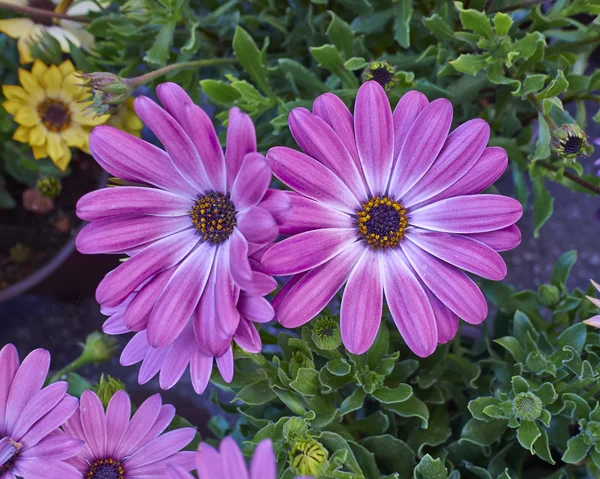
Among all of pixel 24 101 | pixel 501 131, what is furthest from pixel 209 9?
pixel 501 131

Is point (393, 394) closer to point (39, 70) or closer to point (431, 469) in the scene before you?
point (431, 469)

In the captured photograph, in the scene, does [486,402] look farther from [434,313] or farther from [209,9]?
[209,9]

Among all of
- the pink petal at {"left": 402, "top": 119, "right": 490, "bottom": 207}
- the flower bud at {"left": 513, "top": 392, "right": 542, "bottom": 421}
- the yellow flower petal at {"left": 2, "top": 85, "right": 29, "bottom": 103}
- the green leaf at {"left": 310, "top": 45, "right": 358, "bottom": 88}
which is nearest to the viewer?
the pink petal at {"left": 402, "top": 119, "right": 490, "bottom": 207}

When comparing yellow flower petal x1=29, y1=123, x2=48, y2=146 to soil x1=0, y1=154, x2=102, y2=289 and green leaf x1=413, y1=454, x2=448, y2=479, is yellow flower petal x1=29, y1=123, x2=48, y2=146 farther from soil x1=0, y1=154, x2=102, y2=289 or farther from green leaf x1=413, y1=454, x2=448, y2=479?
green leaf x1=413, y1=454, x2=448, y2=479

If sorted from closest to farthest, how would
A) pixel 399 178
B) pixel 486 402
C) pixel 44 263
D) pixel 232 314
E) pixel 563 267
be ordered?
1. pixel 232 314
2. pixel 399 178
3. pixel 486 402
4. pixel 563 267
5. pixel 44 263

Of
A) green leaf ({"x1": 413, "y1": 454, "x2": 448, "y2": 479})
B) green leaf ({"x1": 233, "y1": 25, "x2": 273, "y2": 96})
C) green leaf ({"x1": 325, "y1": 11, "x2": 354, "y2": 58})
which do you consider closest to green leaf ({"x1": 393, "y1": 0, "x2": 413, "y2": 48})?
green leaf ({"x1": 325, "y1": 11, "x2": 354, "y2": 58})

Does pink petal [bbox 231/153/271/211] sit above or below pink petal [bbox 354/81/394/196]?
below

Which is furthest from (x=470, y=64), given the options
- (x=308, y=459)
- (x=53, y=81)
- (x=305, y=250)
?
(x=53, y=81)
